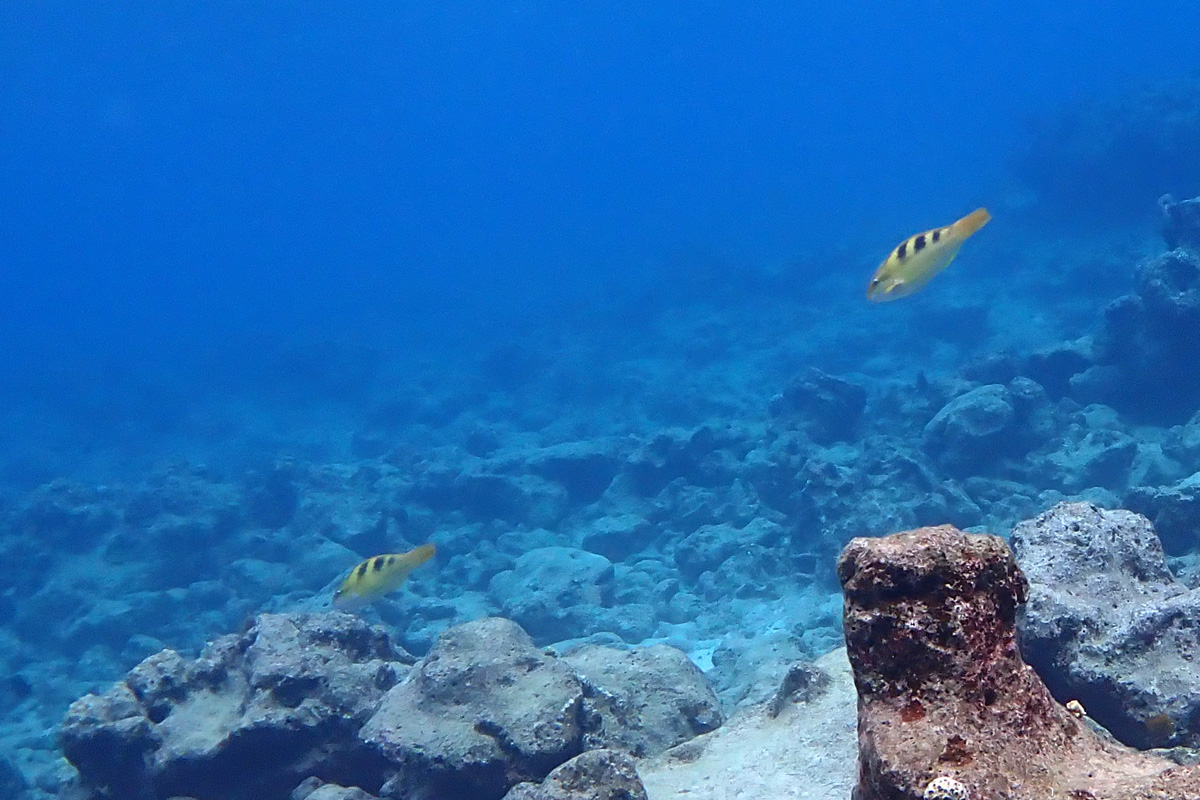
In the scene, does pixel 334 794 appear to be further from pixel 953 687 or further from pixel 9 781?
pixel 9 781

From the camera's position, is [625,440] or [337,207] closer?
[625,440]

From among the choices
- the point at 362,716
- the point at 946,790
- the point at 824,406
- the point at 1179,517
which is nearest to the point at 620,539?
the point at 824,406

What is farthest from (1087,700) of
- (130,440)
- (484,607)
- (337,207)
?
(337,207)

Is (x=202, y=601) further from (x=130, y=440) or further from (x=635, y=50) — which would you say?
(x=635, y=50)

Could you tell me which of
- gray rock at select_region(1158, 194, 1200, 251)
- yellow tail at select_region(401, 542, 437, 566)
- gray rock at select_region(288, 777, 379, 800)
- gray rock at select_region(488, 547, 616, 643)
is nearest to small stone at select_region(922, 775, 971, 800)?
gray rock at select_region(288, 777, 379, 800)

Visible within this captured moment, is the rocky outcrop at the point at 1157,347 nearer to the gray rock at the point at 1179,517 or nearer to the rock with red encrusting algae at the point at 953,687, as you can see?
the gray rock at the point at 1179,517

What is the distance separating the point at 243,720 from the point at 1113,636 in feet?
18.7

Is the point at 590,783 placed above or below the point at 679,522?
below

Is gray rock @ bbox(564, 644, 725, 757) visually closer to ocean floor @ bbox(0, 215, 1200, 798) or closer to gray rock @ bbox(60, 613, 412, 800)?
ocean floor @ bbox(0, 215, 1200, 798)

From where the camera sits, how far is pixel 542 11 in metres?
150

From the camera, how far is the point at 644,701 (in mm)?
6078

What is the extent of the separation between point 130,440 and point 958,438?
112 ft

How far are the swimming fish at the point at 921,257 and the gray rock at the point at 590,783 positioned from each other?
370 centimetres

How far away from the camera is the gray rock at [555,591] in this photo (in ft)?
36.5
